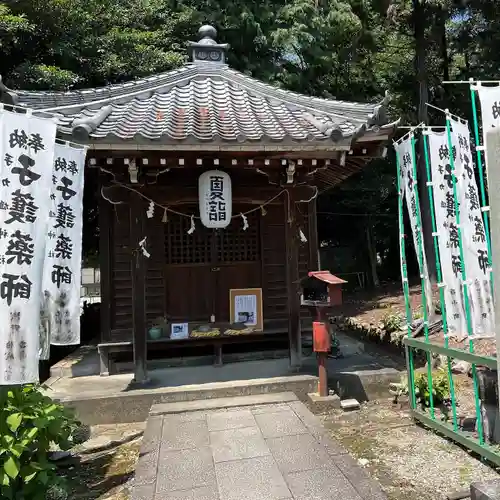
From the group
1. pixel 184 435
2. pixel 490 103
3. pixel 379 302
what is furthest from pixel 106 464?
pixel 379 302

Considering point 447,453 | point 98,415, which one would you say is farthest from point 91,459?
point 447,453

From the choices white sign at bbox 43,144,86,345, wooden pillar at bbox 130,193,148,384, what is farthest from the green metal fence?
white sign at bbox 43,144,86,345

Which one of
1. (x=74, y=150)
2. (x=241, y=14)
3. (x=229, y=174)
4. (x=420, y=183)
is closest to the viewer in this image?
(x=74, y=150)

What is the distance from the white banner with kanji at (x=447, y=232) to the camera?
463 centimetres

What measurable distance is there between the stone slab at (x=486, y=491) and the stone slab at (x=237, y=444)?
6.67 feet

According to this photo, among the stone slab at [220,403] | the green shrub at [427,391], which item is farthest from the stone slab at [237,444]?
the green shrub at [427,391]

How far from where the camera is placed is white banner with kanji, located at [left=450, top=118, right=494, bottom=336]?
4.57 m

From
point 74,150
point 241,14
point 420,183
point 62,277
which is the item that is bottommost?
point 62,277

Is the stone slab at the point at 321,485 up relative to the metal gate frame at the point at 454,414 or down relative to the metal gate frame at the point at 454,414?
down

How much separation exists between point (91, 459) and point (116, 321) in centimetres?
262

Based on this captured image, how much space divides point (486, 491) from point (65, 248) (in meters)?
4.70

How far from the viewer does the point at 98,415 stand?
589 centimetres

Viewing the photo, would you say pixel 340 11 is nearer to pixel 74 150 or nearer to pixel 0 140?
pixel 74 150

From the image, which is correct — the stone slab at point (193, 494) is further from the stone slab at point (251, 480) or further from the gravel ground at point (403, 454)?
the gravel ground at point (403, 454)
